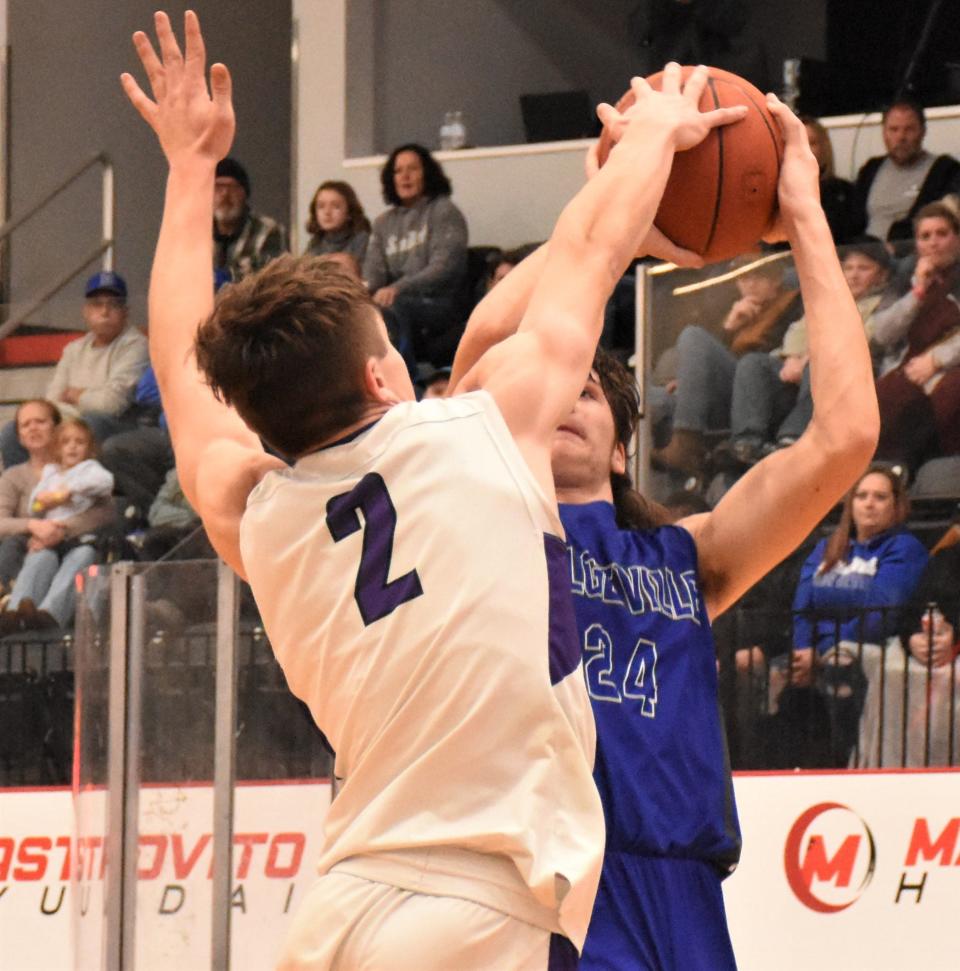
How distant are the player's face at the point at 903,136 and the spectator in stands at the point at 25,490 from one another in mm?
4180

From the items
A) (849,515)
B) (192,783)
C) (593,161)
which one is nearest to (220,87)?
(593,161)

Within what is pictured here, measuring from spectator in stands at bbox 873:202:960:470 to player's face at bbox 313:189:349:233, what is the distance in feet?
14.1

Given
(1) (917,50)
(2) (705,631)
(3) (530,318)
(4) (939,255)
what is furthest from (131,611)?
→ (1) (917,50)

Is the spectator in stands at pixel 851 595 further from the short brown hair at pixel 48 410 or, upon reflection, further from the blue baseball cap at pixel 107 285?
the blue baseball cap at pixel 107 285

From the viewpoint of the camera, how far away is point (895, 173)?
881 cm

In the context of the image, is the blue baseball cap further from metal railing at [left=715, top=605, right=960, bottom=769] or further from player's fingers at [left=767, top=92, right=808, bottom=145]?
player's fingers at [left=767, top=92, right=808, bottom=145]

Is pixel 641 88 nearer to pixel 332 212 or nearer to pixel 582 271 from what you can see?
pixel 582 271

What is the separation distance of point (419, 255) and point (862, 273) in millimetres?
3691

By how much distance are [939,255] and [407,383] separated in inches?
154

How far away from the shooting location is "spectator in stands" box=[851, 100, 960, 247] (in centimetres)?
863

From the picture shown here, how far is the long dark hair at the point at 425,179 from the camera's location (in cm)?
969

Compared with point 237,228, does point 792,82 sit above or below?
above

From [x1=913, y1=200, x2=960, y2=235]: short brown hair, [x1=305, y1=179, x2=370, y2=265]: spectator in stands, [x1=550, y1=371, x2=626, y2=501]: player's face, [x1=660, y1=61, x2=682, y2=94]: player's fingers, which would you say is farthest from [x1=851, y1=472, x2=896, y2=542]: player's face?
[x1=305, y1=179, x2=370, y2=265]: spectator in stands

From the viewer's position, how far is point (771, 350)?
19.9 ft
